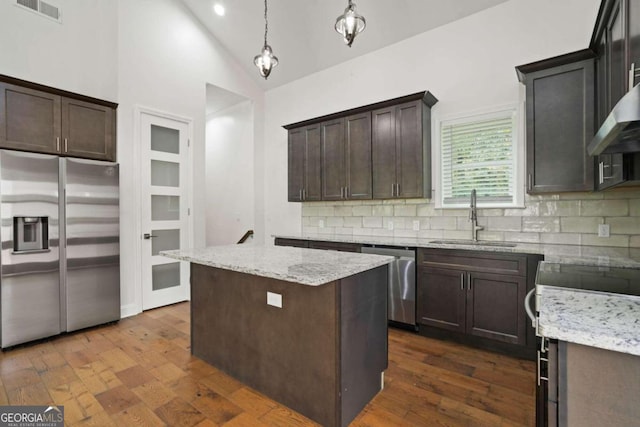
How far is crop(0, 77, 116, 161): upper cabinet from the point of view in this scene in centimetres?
287

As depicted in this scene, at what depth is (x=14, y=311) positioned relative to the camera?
2.83 m

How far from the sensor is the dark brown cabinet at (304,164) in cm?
424

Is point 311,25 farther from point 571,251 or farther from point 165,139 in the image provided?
point 571,251

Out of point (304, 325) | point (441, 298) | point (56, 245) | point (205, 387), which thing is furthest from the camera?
point (56, 245)

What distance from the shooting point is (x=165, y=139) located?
4191 millimetres

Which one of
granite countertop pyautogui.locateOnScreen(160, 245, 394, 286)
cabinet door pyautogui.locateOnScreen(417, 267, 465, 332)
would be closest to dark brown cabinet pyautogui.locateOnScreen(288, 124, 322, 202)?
cabinet door pyautogui.locateOnScreen(417, 267, 465, 332)

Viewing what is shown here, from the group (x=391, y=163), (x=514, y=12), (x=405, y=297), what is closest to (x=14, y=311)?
(x=405, y=297)

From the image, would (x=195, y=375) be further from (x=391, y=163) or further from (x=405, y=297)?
(x=391, y=163)

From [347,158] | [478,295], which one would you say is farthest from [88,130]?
[478,295]

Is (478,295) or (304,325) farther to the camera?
(478,295)

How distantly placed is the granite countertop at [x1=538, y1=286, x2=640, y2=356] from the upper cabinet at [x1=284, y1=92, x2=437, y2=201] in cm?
232

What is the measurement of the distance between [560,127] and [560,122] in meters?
0.04

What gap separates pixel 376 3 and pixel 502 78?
1.64 m

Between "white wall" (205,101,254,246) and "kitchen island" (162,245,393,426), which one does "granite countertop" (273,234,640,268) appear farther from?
"white wall" (205,101,254,246)
